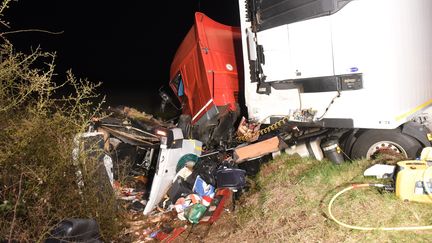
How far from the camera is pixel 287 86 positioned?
167 inches

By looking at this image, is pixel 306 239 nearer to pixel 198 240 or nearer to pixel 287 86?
pixel 198 240

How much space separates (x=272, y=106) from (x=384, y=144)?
4.60 feet

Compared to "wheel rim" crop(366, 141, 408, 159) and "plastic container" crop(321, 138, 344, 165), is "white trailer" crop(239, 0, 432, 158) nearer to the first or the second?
"wheel rim" crop(366, 141, 408, 159)

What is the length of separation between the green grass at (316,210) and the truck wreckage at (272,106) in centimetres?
37

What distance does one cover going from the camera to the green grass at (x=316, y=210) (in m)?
2.92

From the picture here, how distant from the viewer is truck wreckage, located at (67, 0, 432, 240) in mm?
3557

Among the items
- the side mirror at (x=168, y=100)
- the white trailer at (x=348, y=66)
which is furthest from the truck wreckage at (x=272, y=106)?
the side mirror at (x=168, y=100)

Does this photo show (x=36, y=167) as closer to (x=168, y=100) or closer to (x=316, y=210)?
(x=316, y=210)

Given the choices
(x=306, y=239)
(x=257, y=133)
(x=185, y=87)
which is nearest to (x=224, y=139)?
(x=257, y=133)

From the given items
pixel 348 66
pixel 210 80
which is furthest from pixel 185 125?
pixel 348 66

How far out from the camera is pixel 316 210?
3377 millimetres

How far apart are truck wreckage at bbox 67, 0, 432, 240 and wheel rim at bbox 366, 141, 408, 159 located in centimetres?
1

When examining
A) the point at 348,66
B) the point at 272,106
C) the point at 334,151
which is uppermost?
the point at 348,66

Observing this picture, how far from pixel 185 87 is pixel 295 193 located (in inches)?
121
